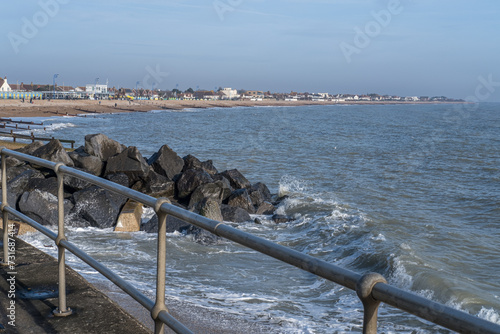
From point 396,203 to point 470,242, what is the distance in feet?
17.9

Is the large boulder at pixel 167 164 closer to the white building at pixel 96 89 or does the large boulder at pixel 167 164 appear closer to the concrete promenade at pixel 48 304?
the concrete promenade at pixel 48 304

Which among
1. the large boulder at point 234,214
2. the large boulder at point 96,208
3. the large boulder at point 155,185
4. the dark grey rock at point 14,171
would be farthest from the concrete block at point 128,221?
the dark grey rock at point 14,171

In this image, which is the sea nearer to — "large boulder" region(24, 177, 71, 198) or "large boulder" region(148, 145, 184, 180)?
"large boulder" region(24, 177, 71, 198)

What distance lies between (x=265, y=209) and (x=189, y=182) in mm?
2523

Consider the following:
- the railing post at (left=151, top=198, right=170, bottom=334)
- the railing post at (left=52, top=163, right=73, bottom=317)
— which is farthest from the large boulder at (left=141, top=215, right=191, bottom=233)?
the railing post at (left=151, top=198, right=170, bottom=334)

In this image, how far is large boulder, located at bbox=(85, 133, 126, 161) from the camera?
17.5 m

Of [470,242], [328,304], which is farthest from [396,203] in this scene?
[328,304]

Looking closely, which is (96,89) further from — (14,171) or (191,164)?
(14,171)

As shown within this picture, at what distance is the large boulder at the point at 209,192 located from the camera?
15203 mm

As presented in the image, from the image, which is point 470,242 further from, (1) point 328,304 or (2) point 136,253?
(2) point 136,253

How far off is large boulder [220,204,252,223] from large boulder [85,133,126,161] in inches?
204

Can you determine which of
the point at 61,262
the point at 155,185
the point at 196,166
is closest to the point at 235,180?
the point at 196,166

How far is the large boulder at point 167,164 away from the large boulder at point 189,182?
0.97 m

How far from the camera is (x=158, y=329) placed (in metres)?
2.50
